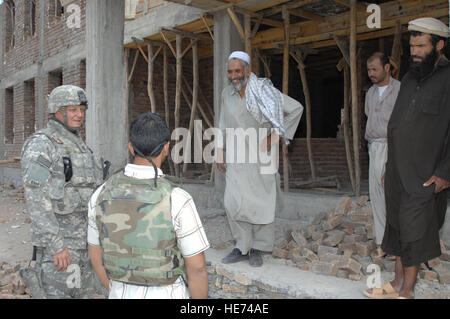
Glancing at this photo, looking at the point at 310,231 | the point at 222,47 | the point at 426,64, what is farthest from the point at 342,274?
the point at 222,47

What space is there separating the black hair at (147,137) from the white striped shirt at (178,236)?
0.06 metres

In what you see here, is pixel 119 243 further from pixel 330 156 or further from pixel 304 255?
pixel 330 156

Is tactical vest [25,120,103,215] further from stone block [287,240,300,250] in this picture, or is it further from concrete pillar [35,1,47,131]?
concrete pillar [35,1,47,131]

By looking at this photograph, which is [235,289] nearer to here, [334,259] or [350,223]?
[334,259]

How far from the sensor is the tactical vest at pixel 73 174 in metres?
2.40

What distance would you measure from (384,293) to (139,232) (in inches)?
75.8

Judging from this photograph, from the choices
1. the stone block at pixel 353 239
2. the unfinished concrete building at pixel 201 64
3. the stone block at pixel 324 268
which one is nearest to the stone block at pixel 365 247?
the stone block at pixel 353 239

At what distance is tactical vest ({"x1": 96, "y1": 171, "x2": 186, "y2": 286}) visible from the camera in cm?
152

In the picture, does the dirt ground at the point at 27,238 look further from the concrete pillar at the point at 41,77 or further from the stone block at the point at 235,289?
the concrete pillar at the point at 41,77

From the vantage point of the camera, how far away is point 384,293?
2.70m

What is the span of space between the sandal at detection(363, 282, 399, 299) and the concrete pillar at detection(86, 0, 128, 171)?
3.55 meters

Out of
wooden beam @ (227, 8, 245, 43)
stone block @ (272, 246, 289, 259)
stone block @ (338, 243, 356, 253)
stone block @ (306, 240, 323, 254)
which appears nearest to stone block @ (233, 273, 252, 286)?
stone block @ (272, 246, 289, 259)
